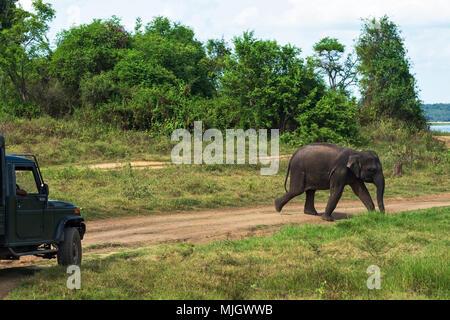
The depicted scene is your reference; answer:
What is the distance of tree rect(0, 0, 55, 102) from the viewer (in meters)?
37.2

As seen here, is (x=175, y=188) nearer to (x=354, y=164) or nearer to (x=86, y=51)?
(x=354, y=164)

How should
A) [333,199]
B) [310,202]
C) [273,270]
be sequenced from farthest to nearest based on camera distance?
[310,202], [333,199], [273,270]

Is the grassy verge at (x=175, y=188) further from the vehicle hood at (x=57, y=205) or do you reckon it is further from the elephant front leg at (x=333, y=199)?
the vehicle hood at (x=57, y=205)

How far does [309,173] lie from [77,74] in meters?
24.8

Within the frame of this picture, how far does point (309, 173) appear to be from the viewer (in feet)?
61.1

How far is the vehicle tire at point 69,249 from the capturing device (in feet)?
35.0

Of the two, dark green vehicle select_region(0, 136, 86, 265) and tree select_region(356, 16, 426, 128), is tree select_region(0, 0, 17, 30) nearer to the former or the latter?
tree select_region(356, 16, 426, 128)

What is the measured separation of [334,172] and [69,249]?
9.78 metres

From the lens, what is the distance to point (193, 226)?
1716cm

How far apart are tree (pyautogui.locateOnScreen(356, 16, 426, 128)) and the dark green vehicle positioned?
36.9 meters

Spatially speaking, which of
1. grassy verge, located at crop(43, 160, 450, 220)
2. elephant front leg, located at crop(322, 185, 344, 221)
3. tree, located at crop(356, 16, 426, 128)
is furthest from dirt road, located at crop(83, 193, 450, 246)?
tree, located at crop(356, 16, 426, 128)

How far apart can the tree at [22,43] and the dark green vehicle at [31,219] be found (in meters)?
28.3

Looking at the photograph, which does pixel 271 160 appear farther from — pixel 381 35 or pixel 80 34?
pixel 381 35

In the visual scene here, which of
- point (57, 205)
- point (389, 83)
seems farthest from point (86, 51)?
point (57, 205)
